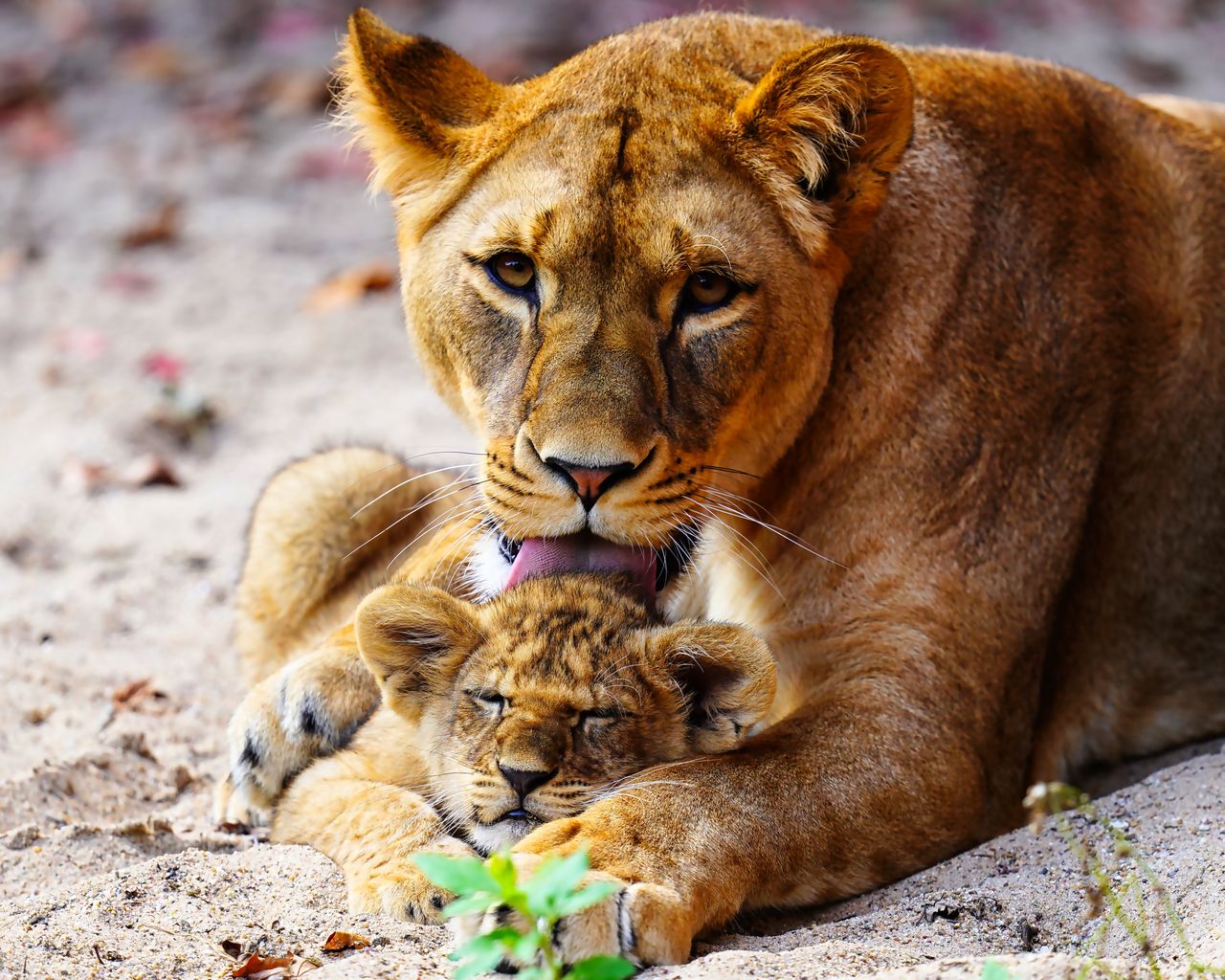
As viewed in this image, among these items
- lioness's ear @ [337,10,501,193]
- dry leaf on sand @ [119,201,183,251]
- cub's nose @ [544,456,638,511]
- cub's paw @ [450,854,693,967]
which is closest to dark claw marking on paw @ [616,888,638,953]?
cub's paw @ [450,854,693,967]

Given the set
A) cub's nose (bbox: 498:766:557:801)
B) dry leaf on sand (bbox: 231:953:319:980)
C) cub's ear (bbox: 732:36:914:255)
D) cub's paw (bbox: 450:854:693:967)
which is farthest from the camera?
cub's ear (bbox: 732:36:914:255)

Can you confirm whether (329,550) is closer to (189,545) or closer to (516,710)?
(189,545)

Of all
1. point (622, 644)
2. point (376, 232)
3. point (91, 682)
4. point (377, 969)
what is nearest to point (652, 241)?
point (622, 644)

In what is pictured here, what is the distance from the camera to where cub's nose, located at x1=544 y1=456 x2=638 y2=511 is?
10.8 ft

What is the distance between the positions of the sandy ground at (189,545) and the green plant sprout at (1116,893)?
4 cm

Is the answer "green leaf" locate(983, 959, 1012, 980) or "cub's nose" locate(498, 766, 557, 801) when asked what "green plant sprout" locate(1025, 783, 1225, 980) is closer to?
"green leaf" locate(983, 959, 1012, 980)

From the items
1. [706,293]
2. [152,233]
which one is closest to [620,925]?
[706,293]

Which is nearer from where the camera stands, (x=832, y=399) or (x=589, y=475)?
(x=589, y=475)

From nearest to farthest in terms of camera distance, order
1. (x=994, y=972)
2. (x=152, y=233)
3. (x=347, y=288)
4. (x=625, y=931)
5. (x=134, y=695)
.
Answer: (x=994, y=972) < (x=625, y=931) < (x=134, y=695) < (x=347, y=288) < (x=152, y=233)

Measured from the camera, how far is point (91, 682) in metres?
4.77

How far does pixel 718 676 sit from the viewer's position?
11.3 ft

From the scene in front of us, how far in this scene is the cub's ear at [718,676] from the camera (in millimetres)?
3348

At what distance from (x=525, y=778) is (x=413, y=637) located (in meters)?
0.50

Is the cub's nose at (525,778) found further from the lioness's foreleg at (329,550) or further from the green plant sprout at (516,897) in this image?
the lioness's foreleg at (329,550)
